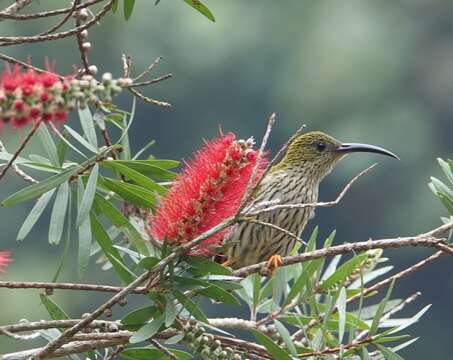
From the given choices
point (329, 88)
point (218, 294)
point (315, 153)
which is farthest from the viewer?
point (329, 88)

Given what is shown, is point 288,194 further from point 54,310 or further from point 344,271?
point 54,310

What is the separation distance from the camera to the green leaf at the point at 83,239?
307 cm

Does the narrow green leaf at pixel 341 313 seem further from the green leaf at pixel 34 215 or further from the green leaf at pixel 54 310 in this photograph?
the green leaf at pixel 34 215


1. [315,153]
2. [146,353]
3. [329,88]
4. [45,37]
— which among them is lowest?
[146,353]

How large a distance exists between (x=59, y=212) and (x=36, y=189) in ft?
0.38

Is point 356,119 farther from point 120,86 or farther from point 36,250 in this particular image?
point 120,86

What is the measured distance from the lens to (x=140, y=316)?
3088 millimetres

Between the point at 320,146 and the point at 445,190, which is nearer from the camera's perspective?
the point at 445,190

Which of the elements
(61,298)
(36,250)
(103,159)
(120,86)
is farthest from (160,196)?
(36,250)

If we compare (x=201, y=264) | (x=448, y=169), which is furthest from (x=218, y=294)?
(x=448, y=169)

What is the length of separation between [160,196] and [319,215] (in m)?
25.7

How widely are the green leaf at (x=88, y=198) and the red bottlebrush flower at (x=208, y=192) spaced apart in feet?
0.56

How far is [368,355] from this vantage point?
3189mm

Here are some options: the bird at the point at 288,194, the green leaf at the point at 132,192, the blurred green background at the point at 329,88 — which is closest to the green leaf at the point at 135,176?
the green leaf at the point at 132,192
